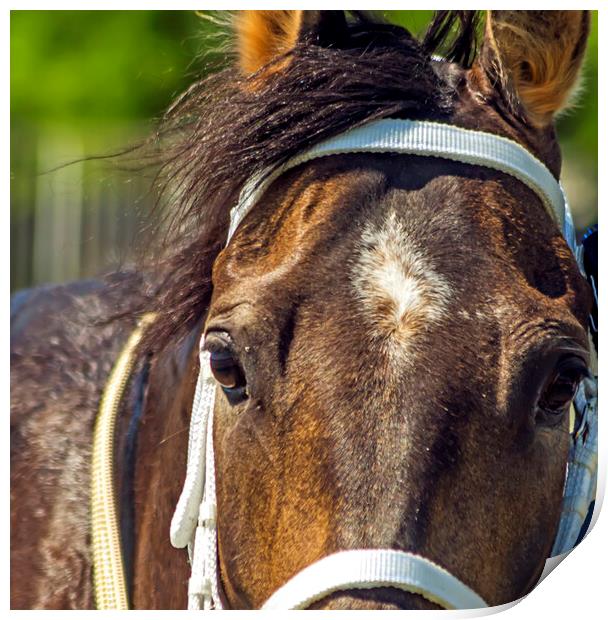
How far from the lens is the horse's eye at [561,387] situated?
1.79 m

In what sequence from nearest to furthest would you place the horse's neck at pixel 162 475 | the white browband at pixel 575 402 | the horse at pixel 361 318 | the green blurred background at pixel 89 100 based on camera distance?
the horse at pixel 361 318
the white browband at pixel 575 402
the horse's neck at pixel 162 475
the green blurred background at pixel 89 100

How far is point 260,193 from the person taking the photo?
6.54 feet

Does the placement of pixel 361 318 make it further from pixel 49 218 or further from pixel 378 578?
pixel 49 218

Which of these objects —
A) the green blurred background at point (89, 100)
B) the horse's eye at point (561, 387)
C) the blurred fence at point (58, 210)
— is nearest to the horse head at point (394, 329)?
the horse's eye at point (561, 387)

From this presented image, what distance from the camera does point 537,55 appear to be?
2.06 metres

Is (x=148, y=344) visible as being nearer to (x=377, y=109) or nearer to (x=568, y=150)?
(x=377, y=109)

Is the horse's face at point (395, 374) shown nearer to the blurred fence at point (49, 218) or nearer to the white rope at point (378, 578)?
the white rope at point (378, 578)

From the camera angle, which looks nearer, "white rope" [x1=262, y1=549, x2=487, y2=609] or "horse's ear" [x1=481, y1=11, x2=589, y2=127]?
"white rope" [x1=262, y1=549, x2=487, y2=609]

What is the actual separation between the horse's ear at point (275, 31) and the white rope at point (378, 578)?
105 cm

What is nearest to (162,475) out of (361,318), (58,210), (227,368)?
(227,368)

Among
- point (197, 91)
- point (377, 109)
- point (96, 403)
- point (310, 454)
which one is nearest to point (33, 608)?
point (96, 403)

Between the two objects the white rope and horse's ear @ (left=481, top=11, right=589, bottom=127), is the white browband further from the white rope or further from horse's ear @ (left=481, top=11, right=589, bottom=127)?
the white rope

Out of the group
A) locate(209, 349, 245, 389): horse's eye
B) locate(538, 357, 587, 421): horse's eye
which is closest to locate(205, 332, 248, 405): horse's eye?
locate(209, 349, 245, 389): horse's eye

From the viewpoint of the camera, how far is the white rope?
1.54m
